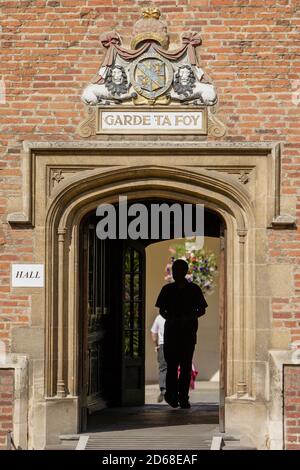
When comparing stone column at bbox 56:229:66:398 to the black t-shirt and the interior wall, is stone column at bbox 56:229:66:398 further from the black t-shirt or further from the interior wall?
the interior wall

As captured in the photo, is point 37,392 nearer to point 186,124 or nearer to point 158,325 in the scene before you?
point 186,124

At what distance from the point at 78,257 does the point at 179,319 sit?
2.94m

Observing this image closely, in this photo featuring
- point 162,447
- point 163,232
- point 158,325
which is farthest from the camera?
point 158,325

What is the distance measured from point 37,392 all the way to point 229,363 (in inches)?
84.1

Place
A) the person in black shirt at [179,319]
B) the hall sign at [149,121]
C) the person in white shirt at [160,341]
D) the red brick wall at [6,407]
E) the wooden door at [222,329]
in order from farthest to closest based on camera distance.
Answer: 1. the person in white shirt at [160,341]
2. the person in black shirt at [179,319]
3. the wooden door at [222,329]
4. the hall sign at [149,121]
5. the red brick wall at [6,407]

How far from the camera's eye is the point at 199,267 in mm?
26312

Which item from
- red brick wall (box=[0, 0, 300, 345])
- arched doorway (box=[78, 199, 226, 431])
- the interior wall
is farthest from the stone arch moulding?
Answer: the interior wall

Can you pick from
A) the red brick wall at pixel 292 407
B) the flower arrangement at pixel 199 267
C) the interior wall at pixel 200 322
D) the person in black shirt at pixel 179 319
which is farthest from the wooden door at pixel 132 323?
the interior wall at pixel 200 322

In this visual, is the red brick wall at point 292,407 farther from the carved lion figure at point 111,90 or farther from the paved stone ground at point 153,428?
the carved lion figure at point 111,90

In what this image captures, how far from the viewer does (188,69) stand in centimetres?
1337

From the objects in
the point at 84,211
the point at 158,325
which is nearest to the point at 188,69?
the point at 84,211

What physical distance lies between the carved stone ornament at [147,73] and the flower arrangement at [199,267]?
12.6 metres

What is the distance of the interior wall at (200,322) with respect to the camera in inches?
1100

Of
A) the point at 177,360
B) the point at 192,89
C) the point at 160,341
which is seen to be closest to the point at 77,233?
the point at 192,89
